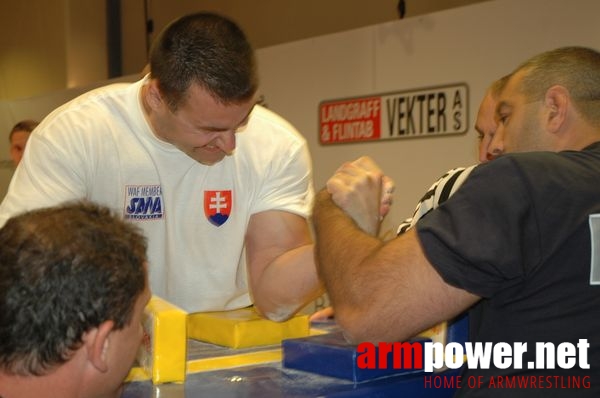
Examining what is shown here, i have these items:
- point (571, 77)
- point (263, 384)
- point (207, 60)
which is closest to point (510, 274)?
point (263, 384)

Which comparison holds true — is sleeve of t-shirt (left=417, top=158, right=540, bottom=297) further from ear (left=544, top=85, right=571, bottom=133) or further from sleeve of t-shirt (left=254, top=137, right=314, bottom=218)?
sleeve of t-shirt (left=254, top=137, right=314, bottom=218)

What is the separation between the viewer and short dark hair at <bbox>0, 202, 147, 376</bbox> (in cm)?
93

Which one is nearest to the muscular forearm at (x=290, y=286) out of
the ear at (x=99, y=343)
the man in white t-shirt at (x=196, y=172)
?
the man in white t-shirt at (x=196, y=172)

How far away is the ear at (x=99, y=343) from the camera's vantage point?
0.97m

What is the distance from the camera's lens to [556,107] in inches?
61.4

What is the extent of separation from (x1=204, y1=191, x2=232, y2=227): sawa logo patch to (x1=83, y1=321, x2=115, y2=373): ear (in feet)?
3.36

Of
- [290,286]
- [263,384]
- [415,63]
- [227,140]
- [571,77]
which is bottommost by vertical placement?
[263,384]

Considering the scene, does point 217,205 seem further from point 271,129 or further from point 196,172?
point 271,129

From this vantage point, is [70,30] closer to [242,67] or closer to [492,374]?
[242,67]

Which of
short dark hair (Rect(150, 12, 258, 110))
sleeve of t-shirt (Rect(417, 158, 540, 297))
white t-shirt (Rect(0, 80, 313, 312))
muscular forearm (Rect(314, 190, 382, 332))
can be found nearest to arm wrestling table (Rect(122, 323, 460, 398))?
muscular forearm (Rect(314, 190, 382, 332))

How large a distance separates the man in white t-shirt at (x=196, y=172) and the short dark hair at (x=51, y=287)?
793mm

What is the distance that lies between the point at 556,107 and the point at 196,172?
0.92 metres

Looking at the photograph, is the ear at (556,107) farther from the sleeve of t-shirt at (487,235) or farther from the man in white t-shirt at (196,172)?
the man in white t-shirt at (196,172)

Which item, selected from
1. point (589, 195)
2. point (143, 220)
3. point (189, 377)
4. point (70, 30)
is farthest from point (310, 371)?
point (70, 30)
